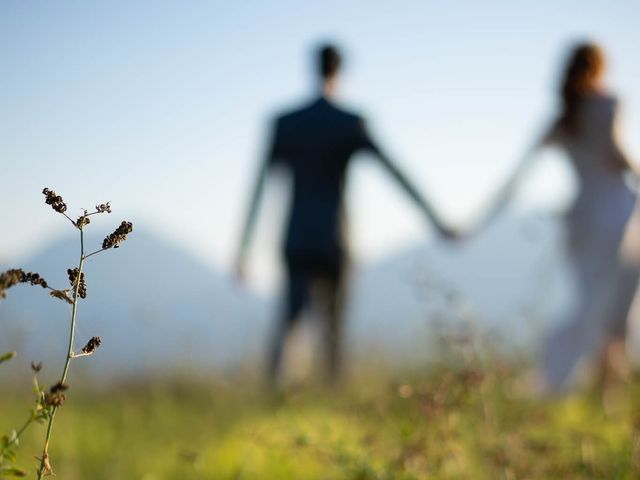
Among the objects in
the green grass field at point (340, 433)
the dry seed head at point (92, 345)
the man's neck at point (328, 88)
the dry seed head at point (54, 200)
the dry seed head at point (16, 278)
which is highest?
the dry seed head at point (54, 200)

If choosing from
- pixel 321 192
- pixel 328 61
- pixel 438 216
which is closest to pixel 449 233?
pixel 438 216

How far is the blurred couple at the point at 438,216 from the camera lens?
5691 mm

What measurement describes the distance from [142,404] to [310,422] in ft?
5.07

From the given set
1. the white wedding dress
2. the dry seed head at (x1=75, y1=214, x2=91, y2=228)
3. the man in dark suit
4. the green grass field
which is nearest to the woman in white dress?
the white wedding dress

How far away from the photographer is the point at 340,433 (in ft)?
14.0

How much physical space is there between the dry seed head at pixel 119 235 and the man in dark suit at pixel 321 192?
455 centimetres

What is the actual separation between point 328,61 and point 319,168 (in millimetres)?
747

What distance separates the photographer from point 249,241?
20.0 ft

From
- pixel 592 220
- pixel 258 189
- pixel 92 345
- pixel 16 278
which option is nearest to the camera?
pixel 16 278

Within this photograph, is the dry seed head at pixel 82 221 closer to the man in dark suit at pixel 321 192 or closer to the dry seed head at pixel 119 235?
the dry seed head at pixel 119 235

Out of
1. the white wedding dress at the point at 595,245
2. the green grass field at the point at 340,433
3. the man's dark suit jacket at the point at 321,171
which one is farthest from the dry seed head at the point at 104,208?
the white wedding dress at the point at 595,245

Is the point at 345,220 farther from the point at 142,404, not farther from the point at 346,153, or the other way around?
the point at 142,404

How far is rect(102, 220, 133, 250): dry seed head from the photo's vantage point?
1.13m

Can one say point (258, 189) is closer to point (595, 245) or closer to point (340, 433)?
point (340, 433)
